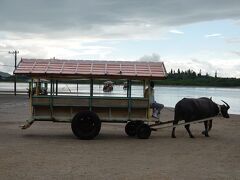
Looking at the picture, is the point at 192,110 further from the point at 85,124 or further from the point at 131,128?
the point at 85,124

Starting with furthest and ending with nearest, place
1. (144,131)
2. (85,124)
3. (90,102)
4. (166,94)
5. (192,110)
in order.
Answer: (166,94) → (192,110) → (144,131) → (90,102) → (85,124)

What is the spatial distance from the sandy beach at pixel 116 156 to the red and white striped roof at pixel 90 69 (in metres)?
2.10

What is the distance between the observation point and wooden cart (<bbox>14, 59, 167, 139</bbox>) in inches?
634

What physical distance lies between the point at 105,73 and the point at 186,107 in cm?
321

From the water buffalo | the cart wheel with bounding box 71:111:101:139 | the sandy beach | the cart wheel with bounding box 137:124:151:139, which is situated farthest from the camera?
the water buffalo

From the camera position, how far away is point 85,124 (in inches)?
633

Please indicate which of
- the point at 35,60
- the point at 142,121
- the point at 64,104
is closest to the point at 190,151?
the point at 142,121

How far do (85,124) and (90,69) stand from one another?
182 cm

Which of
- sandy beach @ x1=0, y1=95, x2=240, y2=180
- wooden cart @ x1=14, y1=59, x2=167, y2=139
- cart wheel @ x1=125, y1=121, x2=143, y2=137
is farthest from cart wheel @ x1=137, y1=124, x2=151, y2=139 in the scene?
cart wheel @ x1=125, y1=121, x2=143, y2=137

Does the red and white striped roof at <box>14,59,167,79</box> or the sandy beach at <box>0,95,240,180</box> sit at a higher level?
the red and white striped roof at <box>14,59,167,79</box>

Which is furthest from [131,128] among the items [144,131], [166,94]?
[166,94]

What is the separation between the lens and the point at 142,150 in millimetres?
13680

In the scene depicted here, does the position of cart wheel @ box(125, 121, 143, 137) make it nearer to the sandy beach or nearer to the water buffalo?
the sandy beach

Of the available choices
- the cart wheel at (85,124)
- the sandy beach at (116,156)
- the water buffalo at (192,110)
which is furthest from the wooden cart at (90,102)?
the water buffalo at (192,110)
